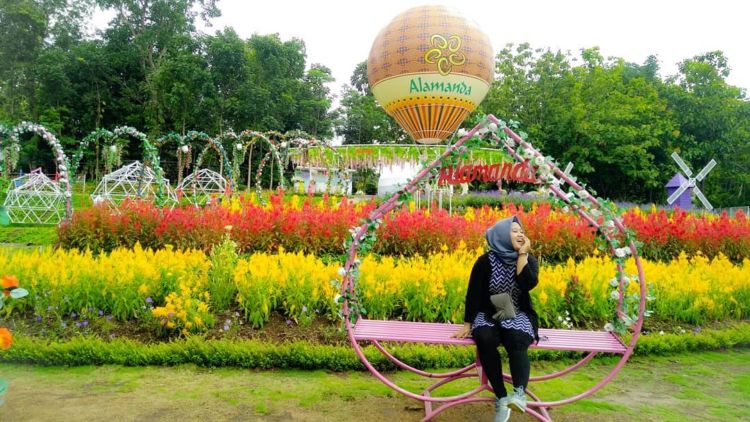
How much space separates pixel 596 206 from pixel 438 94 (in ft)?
35.4

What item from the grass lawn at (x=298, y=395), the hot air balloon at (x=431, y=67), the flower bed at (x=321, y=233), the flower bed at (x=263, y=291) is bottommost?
the grass lawn at (x=298, y=395)

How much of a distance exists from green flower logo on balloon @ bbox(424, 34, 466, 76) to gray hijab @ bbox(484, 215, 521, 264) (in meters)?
10.7

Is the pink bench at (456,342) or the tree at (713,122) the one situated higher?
the tree at (713,122)

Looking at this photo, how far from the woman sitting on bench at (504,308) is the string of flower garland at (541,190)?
1.55ft

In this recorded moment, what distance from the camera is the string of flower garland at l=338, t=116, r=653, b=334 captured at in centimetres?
374

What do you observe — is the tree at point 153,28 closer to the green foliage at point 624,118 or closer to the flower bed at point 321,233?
the green foliage at point 624,118

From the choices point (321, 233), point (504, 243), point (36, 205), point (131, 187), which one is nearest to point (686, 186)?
point (321, 233)

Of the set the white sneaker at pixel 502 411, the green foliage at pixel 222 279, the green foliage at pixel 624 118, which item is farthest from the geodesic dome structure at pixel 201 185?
the green foliage at pixel 624 118

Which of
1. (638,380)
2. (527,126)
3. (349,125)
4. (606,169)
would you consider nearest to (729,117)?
(606,169)

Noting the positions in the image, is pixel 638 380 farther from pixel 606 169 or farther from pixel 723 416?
pixel 606 169

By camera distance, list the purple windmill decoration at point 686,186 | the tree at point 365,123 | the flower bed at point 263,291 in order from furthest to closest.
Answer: the tree at point 365,123 < the purple windmill decoration at point 686,186 < the flower bed at point 263,291

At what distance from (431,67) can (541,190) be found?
10607mm

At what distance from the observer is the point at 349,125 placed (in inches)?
1924

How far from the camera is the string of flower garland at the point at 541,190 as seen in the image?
3744 mm
